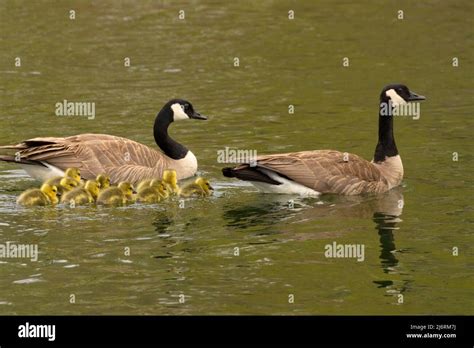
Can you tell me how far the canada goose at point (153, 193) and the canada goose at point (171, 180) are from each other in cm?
38

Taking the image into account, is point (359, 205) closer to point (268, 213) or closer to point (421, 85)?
point (268, 213)

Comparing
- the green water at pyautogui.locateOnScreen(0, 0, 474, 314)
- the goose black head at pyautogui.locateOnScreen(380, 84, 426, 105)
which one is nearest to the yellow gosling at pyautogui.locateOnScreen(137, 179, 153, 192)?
the green water at pyautogui.locateOnScreen(0, 0, 474, 314)

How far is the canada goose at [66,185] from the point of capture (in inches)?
593

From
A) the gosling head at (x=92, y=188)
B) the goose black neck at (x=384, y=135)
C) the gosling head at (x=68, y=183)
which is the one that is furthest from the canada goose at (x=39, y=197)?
the goose black neck at (x=384, y=135)

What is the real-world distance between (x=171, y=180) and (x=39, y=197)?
1877 mm

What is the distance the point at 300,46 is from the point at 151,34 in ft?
10.7

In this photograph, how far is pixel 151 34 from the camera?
26125 mm

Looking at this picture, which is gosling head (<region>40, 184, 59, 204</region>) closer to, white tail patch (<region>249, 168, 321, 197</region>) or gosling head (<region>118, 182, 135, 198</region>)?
gosling head (<region>118, 182, 135, 198</region>)

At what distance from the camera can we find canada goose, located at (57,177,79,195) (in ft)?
49.4

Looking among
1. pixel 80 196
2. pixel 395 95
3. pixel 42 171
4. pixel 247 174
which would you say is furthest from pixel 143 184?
pixel 395 95

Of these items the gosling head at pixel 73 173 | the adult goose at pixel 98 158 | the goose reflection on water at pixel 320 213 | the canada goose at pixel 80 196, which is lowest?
→ the goose reflection on water at pixel 320 213

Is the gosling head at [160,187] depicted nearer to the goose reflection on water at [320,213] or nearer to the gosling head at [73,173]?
the goose reflection on water at [320,213]
